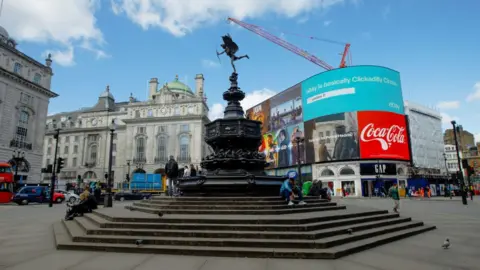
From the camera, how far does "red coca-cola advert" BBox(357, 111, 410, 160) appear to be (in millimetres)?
43312

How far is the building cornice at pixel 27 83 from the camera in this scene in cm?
3717

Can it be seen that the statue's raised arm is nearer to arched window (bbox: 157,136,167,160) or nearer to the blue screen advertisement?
the blue screen advertisement

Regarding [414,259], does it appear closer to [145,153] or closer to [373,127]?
[373,127]

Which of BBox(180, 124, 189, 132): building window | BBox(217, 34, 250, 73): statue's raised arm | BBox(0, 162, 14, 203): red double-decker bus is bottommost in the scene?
BBox(0, 162, 14, 203): red double-decker bus

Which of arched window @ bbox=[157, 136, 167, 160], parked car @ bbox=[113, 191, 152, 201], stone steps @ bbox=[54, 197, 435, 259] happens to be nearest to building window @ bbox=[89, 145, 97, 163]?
arched window @ bbox=[157, 136, 167, 160]

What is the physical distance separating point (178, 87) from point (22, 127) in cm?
3324

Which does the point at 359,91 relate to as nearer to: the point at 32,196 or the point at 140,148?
the point at 32,196

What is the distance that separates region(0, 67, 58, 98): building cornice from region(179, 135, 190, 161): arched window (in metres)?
23.5

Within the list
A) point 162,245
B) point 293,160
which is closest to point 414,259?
point 162,245

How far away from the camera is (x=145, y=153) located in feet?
199

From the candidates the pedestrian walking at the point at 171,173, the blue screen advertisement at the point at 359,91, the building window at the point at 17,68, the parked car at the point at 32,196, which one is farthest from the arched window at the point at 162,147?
the pedestrian walking at the point at 171,173

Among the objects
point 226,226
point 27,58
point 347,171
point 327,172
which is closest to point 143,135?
point 27,58

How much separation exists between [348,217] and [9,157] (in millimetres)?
44342

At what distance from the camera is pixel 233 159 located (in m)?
11.2
